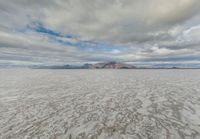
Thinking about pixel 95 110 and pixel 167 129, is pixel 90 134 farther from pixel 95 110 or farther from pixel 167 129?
pixel 167 129

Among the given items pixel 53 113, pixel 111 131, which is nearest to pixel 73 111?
pixel 53 113

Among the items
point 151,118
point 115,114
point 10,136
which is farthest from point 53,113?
point 151,118

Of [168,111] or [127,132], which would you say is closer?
[127,132]

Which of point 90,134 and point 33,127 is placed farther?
point 33,127

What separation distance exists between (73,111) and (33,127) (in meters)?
2.85

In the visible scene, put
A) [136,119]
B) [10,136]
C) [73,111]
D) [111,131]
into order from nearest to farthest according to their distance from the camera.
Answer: [10,136] < [111,131] < [136,119] < [73,111]

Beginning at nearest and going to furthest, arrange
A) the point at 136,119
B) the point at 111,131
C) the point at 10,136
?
the point at 10,136, the point at 111,131, the point at 136,119

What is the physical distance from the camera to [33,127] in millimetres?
6223

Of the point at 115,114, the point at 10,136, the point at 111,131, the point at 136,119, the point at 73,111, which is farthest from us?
the point at 73,111

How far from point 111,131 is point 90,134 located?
1.11 meters

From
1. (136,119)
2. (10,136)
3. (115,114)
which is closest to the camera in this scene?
(10,136)

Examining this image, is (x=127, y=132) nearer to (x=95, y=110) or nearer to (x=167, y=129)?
(x=167, y=129)

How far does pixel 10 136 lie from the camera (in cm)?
545

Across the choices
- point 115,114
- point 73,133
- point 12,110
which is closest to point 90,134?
point 73,133
